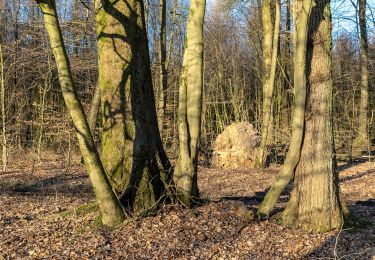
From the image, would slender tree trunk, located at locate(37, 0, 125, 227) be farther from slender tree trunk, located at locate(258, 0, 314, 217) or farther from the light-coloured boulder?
the light-coloured boulder

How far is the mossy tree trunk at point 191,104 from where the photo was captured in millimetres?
5711

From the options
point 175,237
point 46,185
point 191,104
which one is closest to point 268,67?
point 46,185

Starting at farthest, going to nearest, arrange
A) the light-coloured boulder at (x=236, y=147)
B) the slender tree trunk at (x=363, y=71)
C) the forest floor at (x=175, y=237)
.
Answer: the slender tree trunk at (x=363, y=71) → the light-coloured boulder at (x=236, y=147) → the forest floor at (x=175, y=237)

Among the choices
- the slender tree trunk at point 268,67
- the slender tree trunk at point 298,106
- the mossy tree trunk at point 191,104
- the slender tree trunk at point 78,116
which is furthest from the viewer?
the slender tree trunk at point 268,67

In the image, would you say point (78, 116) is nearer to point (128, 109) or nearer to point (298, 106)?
point (128, 109)

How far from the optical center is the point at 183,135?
5.70 m

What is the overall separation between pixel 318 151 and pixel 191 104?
1.81m

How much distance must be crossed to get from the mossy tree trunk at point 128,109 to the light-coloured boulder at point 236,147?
904 cm

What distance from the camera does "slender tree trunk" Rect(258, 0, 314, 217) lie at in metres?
5.23

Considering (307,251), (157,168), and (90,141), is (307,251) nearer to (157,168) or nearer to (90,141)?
(157,168)

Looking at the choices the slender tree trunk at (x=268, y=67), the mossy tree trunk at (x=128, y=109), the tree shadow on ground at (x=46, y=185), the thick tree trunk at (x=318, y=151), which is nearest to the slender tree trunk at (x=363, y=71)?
the slender tree trunk at (x=268, y=67)

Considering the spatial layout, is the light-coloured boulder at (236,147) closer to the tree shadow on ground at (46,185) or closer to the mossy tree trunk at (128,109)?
the tree shadow on ground at (46,185)

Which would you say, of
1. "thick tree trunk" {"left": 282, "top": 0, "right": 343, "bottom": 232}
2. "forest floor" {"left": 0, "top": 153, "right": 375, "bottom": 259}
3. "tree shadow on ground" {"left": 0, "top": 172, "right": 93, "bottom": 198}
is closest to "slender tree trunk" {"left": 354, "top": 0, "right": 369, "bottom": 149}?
"forest floor" {"left": 0, "top": 153, "right": 375, "bottom": 259}

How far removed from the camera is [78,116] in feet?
15.4
